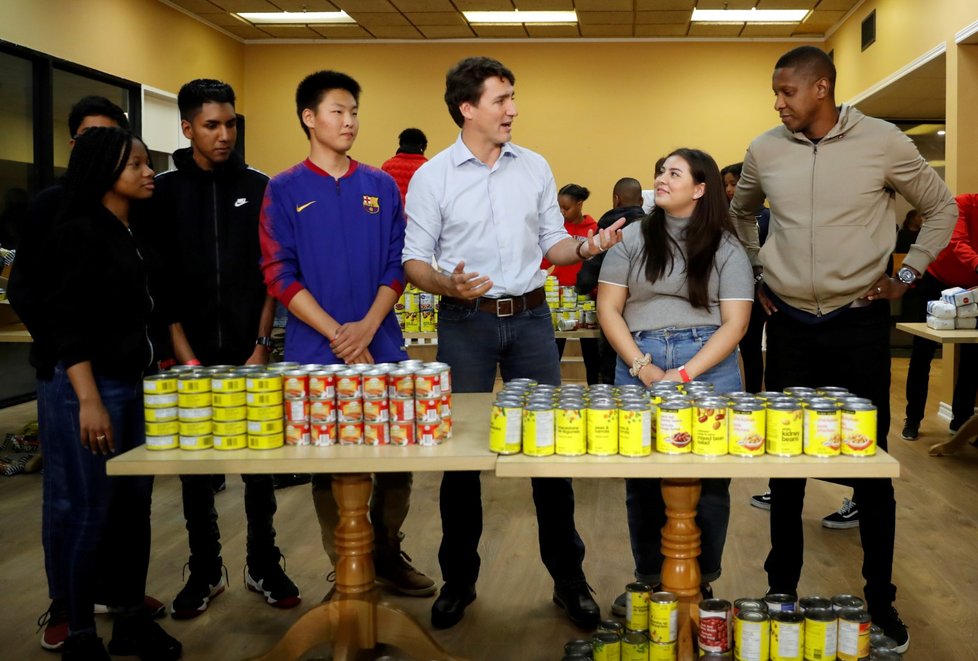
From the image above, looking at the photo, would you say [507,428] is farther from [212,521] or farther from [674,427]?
[212,521]

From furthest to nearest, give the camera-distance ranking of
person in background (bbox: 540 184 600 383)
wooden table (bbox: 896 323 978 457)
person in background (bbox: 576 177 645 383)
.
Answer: person in background (bbox: 540 184 600 383), person in background (bbox: 576 177 645 383), wooden table (bbox: 896 323 978 457)

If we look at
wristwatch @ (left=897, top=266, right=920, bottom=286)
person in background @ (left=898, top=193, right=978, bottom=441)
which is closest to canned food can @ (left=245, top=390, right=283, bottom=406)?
wristwatch @ (left=897, top=266, right=920, bottom=286)

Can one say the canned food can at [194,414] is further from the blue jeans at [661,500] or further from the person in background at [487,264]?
the blue jeans at [661,500]

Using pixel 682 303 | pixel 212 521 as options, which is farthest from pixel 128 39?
pixel 682 303

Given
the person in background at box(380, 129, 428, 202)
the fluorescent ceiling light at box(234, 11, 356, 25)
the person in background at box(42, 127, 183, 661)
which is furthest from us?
the fluorescent ceiling light at box(234, 11, 356, 25)

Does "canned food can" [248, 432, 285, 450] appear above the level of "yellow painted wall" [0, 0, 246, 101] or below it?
below

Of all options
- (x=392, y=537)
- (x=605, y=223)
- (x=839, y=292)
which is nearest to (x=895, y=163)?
(x=839, y=292)

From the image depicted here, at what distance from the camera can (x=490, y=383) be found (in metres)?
2.91

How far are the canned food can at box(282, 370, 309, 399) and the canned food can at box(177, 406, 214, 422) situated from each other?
0.63 feet

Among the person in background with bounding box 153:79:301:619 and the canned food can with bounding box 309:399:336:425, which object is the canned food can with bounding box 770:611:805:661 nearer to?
the canned food can with bounding box 309:399:336:425

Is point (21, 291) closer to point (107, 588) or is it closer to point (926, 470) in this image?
point (107, 588)

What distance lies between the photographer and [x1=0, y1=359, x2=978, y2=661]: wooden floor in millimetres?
2828

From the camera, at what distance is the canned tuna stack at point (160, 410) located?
2160 mm

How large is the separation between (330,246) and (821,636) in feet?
5.55
